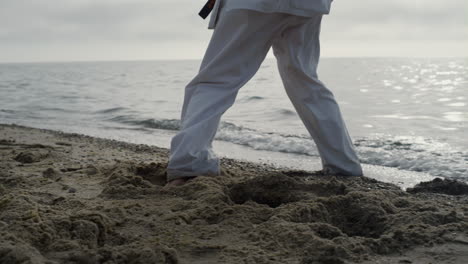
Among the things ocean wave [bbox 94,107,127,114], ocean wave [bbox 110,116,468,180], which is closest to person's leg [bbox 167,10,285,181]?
ocean wave [bbox 110,116,468,180]

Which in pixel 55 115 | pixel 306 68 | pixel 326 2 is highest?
pixel 326 2

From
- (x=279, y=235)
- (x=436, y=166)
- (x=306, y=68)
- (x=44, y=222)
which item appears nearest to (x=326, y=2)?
(x=306, y=68)

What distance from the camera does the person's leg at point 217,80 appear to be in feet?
10.0

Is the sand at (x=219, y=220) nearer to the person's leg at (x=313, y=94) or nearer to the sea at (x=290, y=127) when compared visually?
the person's leg at (x=313, y=94)

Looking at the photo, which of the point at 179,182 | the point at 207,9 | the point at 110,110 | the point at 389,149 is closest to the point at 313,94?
the point at 207,9

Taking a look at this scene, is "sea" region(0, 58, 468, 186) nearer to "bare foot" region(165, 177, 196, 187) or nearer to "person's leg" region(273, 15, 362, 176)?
"person's leg" region(273, 15, 362, 176)

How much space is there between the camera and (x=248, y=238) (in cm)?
211

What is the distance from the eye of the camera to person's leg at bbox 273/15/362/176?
322cm

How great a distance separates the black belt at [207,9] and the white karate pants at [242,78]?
227mm

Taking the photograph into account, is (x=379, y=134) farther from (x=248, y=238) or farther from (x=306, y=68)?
(x=248, y=238)

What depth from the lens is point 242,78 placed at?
3.18 metres

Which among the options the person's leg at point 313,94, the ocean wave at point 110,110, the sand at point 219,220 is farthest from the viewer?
the ocean wave at point 110,110

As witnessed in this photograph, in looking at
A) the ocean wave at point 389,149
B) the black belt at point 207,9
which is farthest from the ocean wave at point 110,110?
the black belt at point 207,9

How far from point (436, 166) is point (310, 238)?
303 cm
